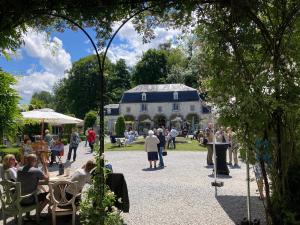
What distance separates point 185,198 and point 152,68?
62.4 meters

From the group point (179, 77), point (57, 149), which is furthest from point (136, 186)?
point (179, 77)

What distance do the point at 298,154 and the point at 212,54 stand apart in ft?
5.72

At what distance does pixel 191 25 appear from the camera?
18.2 ft

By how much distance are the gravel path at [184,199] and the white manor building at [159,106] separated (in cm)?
4706

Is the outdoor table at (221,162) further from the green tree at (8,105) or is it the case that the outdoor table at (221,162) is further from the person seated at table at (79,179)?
the person seated at table at (79,179)

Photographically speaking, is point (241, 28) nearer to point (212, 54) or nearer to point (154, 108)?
point (212, 54)

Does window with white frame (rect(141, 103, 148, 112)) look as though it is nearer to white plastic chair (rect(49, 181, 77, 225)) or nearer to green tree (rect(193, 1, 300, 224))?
white plastic chair (rect(49, 181, 77, 225))

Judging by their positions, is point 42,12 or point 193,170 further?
point 193,170

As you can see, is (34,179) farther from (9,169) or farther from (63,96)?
(63,96)

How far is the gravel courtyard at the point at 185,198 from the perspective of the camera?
7686 millimetres

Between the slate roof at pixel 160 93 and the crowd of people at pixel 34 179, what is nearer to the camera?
the crowd of people at pixel 34 179

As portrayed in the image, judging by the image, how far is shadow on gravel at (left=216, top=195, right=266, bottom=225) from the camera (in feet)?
25.3

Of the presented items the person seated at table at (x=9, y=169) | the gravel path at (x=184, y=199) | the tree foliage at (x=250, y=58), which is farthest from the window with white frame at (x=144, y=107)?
the tree foliage at (x=250, y=58)

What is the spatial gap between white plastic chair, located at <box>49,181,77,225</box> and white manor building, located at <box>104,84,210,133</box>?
54.6 meters
